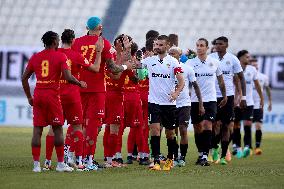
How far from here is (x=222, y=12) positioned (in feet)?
118

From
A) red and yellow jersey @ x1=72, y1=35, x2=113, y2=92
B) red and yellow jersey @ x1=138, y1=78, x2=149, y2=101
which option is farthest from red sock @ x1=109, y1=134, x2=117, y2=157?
red and yellow jersey @ x1=138, y1=78, x2=149, y2=101

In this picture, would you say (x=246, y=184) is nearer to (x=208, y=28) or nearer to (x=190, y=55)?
(x=190, y=55)

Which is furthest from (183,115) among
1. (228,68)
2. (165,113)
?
(228,68)

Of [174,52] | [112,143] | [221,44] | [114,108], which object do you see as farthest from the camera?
[221,44]

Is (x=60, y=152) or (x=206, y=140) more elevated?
(x=206, y=140)

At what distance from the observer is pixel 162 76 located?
14758 millimetres

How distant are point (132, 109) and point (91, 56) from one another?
2.22 m

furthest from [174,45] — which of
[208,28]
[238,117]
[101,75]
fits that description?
[208,28]

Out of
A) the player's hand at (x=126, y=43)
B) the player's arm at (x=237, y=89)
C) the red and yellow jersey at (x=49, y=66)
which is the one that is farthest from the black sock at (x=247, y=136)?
the red and yellow jersey at (x=49, y=66)

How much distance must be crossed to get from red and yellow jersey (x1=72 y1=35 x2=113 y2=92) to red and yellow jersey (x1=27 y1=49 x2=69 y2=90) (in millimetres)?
774

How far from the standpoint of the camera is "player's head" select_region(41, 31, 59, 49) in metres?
13.4

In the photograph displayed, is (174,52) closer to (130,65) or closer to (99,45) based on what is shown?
(130,65)

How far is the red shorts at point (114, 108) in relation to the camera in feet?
50.0

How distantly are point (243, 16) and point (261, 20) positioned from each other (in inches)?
29.9
